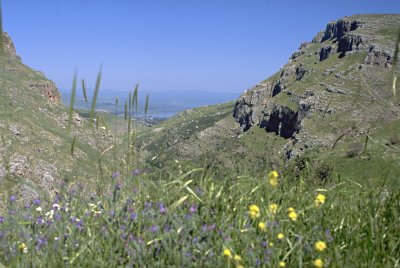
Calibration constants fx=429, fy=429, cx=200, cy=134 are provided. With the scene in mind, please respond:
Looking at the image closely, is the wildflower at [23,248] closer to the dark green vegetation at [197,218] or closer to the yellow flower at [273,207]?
the dark green vegetation at [197,218]

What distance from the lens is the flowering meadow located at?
3529 mm

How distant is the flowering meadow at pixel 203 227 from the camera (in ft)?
11.6

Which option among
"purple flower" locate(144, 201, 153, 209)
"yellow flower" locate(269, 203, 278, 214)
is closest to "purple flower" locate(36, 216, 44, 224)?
"purple flower" locate(144, 201, 153, 209)

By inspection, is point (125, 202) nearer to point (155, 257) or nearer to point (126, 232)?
point (126, 232)

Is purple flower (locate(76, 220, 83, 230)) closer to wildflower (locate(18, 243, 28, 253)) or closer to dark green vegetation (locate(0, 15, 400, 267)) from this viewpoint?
dark green vegetation (locate(0, 15, 400, 267))

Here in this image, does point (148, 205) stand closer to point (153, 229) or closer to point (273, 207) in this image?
point (153, 229)

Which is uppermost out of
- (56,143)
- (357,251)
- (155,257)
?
(357,251)

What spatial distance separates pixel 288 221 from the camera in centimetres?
404

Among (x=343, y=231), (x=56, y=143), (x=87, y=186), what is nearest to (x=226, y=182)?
(x=343, y=231)

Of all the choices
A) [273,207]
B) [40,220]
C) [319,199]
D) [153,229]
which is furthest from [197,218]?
[40,220]

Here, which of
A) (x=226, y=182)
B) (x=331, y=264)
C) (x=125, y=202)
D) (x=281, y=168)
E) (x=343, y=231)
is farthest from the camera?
(x=281, y=168)

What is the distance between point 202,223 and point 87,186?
2.04 meters

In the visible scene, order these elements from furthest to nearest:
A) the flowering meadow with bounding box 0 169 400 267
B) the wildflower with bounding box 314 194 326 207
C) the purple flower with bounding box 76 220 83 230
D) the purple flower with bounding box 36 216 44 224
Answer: the purple flower with bounding box 36 216 44 224
the purple flower with bounding box 76 220 83 230
the wildflower with bounding box 314 194 326 207
the flowering meadow with bounding box 0 169 400 267

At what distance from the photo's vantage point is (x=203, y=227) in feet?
12.5
